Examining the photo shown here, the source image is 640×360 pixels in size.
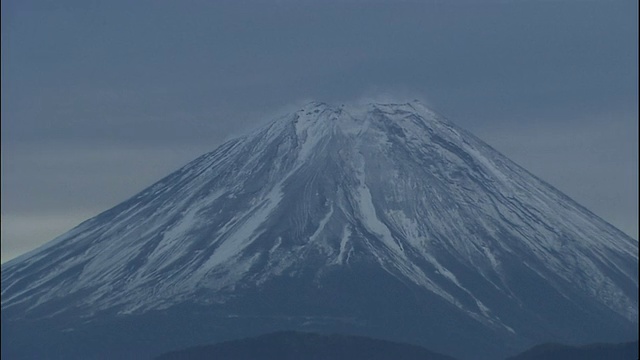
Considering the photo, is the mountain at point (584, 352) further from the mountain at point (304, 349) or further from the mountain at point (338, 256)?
the mountain at point (304, 349)

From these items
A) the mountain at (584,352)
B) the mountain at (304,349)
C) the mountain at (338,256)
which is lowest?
Answer: the mountain at (304,349)

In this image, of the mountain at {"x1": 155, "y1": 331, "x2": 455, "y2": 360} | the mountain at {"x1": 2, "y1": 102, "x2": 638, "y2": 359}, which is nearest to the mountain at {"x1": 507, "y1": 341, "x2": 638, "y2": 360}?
the mountain at {"x1": 2, "y1": 102, "x2": 638, "y2": 359}

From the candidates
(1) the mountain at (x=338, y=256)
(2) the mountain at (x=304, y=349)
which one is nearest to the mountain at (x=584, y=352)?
(1) the mountain at (x=338, y=256)

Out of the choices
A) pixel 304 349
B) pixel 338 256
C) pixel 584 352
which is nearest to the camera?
pixel 304 349

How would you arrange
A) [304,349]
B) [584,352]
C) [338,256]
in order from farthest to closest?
[338,256], [584,352], [304,349]

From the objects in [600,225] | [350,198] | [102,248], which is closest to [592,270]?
[600,225]

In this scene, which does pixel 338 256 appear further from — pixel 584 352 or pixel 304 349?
pixel 584 352

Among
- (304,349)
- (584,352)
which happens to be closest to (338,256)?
(304,349)
